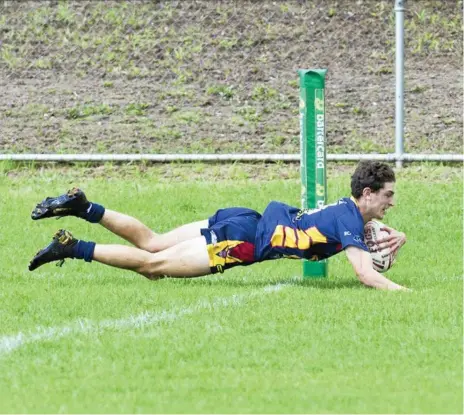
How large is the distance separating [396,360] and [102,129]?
30.0ft

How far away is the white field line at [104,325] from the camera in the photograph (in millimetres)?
7348

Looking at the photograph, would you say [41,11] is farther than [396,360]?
Yes

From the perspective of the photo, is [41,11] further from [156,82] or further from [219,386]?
[219,386]

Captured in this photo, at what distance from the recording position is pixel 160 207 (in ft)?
42.1

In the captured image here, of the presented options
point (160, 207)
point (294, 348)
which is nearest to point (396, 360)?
point (294, 348)

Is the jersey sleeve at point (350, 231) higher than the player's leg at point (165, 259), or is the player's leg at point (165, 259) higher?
the jersey sleeve at point (350, 231)

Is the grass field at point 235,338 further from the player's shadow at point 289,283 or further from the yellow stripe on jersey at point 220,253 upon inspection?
the yellow stripe on jersey at point 220,253

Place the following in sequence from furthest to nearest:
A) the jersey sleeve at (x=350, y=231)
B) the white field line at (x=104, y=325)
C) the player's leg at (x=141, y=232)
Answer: the player's leg at (x=141, y=232) → the jersey sleeve at (x=350, y=231) → the white field line at (x=104, y=325)

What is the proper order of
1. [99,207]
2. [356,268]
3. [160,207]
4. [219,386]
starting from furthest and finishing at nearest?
[160,207], [99,207], [356,268], [219,386]

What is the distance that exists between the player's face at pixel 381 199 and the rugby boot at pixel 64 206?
2117 mm

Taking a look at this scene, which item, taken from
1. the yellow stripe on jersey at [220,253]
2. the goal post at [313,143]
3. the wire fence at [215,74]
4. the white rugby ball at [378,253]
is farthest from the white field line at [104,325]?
the wire fence at [215,74]

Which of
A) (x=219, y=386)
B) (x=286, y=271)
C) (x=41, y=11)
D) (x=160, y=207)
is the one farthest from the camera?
(x=41, y=11)

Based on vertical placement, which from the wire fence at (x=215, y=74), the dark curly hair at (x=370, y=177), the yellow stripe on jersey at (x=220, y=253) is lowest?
the yellow stripe on jersey at (x=220, y=253)

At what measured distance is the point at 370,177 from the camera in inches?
362
